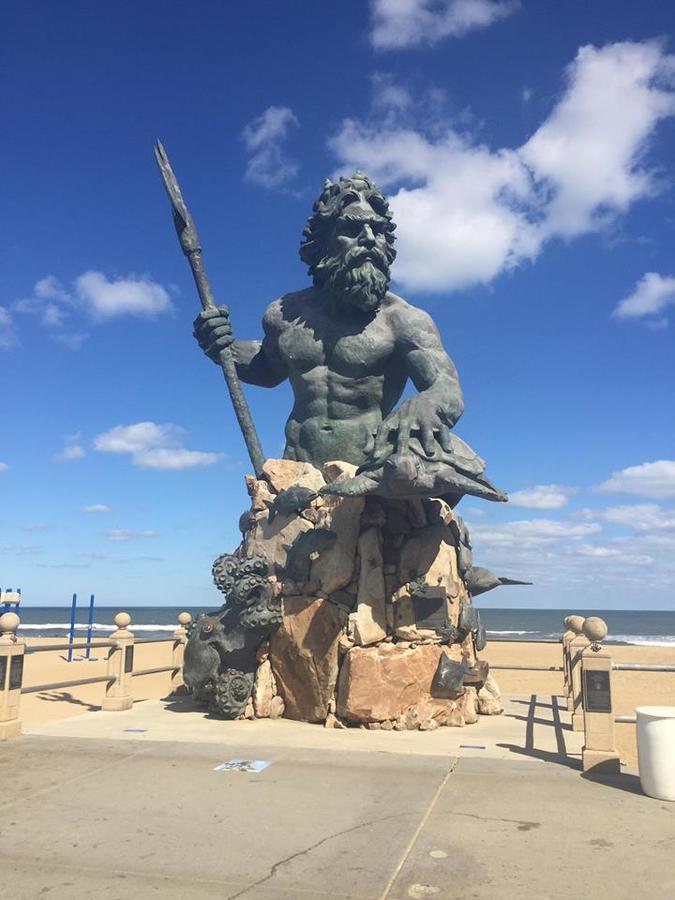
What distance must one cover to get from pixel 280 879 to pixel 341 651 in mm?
3534

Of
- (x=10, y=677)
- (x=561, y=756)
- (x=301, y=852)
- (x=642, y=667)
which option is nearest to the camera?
(x=301, y=852)

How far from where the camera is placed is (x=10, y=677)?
19.2ft

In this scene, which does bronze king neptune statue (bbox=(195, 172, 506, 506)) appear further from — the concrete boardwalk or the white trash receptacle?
the white trash receptacle

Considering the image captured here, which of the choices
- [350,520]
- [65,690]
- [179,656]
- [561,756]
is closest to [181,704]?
[179,656]

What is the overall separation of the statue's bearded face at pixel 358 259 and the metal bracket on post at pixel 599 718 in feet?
13.2

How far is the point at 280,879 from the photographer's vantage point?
289cm

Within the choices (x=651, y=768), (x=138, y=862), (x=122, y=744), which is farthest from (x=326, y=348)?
(x=138, y=862)

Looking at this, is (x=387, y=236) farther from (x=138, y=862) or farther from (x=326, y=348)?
(x=138, y=862)

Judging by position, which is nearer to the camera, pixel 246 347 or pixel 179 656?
pixel 246 347

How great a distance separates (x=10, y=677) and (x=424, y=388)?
448 cm

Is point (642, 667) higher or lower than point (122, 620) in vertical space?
lower

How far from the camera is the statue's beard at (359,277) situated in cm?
707

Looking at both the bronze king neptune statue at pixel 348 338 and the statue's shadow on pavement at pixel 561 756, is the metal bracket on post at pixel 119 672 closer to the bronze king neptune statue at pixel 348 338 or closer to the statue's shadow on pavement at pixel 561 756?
the bronze king neptune statue at pixel 348 338

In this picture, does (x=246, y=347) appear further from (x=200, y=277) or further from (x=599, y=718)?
(x=599, y=718)
